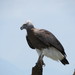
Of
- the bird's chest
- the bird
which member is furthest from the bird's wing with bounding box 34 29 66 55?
the bird's chest

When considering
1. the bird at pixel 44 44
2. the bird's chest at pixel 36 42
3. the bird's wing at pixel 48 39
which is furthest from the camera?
the bird's chest at pixel 36 42

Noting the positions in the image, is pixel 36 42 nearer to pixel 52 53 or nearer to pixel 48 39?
pixel 48 39

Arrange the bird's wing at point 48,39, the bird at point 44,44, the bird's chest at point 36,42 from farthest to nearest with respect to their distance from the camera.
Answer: the bird's chest at point 36,42 → the bird's wing at point 48,39 → the bird at point 44,44

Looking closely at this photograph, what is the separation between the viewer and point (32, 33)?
47.7 feet

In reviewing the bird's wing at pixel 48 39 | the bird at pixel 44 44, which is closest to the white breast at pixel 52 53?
the bird at pixel 44 44

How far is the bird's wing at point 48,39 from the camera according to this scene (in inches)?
551

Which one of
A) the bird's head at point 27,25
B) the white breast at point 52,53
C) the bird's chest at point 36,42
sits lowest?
the white breast at point 52,53

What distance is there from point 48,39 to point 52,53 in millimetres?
915

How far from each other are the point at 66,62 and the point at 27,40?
9.10ft

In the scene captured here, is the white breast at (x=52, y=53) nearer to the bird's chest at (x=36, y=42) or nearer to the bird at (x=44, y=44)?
the bird at (x=44, y=44)

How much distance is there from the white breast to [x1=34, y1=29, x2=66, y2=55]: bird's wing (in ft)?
0.65

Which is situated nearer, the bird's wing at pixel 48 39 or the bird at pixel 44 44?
the bird at pixel 44 44

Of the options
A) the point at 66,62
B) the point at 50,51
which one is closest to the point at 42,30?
the point at 50,51

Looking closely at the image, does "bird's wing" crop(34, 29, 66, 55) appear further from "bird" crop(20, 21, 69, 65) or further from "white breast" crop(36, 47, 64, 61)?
"white breast" crop(36, 47, 64, 61)
